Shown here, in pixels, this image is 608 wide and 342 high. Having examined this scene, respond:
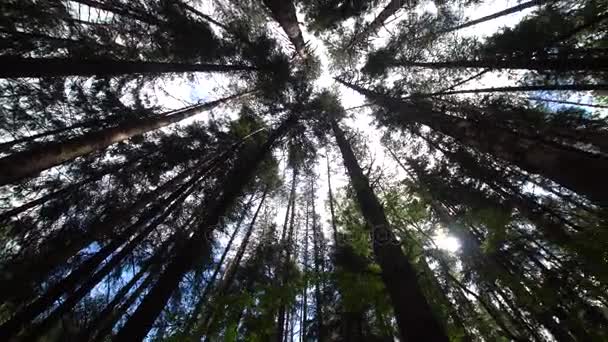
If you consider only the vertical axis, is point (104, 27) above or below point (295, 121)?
below

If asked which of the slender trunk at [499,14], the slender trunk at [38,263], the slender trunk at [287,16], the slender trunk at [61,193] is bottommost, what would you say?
the slender trunk at [38,263]

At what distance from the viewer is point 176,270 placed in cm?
575

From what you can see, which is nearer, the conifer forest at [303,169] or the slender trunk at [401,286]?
the slender trunk at [401,286]

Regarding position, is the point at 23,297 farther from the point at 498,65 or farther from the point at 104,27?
the point at 498,65

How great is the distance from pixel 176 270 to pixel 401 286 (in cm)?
459

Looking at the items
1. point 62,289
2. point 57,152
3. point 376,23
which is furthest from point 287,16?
point 62,289

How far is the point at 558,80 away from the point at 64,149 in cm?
1108

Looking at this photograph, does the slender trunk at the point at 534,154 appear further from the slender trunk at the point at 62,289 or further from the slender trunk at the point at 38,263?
the slender trunk at the point at 38,263

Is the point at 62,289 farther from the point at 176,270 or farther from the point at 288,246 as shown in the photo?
the point at 288,246

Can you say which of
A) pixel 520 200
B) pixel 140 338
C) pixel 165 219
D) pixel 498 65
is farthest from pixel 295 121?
pixel 140 338

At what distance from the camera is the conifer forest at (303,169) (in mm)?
4492

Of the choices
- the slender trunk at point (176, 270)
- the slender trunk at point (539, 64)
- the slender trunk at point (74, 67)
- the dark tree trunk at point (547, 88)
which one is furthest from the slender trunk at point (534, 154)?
the slender trunk at point (74, 67)

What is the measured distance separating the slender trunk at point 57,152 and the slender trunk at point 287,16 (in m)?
5.02

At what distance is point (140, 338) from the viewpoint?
15.0 ft
